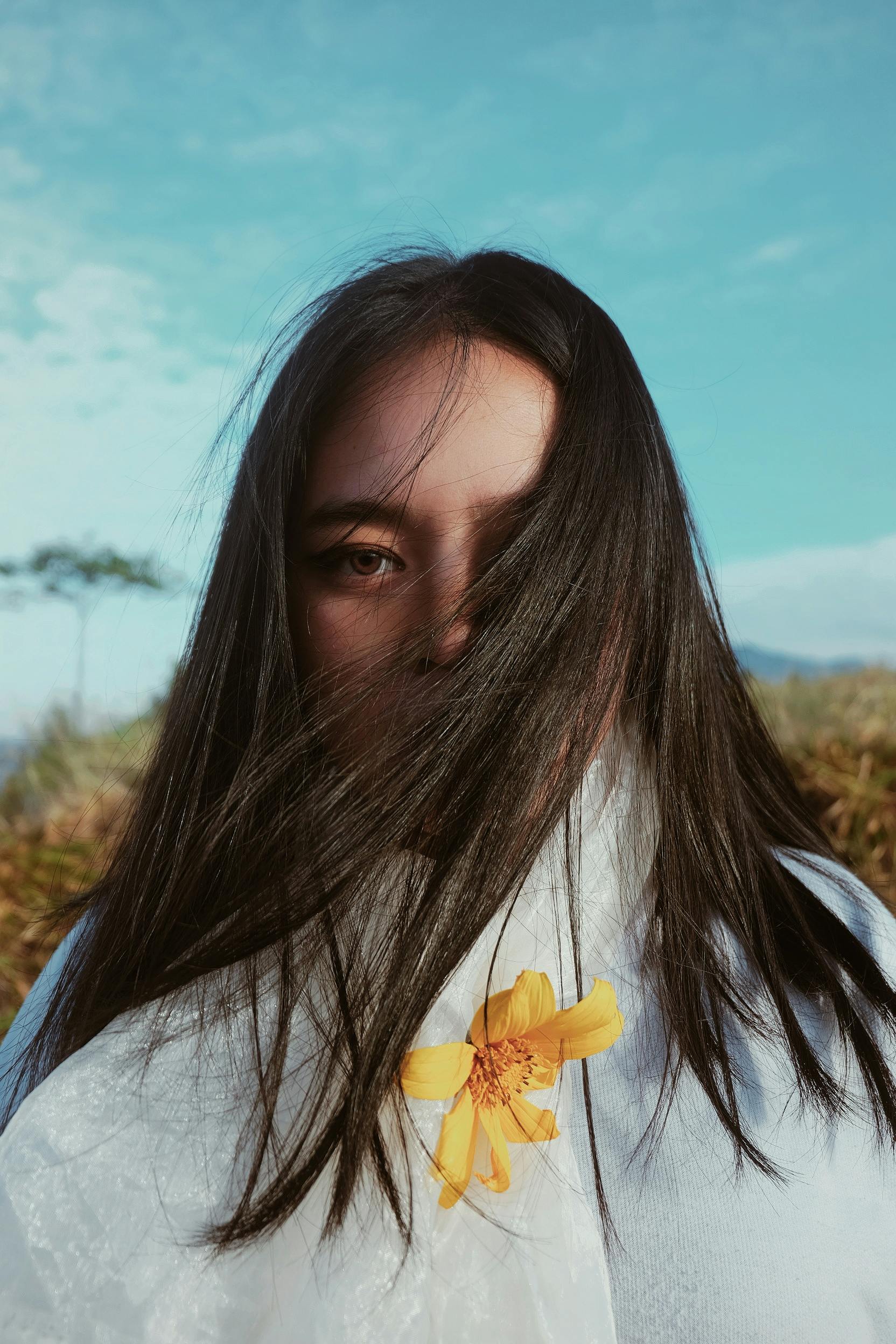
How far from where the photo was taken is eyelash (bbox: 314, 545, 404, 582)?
1.20 meters

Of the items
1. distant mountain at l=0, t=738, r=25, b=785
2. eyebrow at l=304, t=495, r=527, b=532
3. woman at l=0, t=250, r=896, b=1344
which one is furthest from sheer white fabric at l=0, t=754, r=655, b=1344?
distant mountain at l=0, t=738, r=25, b=785

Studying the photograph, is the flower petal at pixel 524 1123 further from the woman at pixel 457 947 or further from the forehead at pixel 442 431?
the forehead at pixel 442 431

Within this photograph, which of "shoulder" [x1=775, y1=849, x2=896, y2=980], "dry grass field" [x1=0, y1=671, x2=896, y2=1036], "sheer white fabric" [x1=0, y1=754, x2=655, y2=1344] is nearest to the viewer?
"sheer white fabric" [x1=0, y1=754, x2=655, y2=1344]

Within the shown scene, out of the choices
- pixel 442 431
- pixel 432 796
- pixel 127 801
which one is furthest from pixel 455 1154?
pixel 127 801

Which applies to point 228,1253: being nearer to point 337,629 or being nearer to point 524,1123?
point 524,1123

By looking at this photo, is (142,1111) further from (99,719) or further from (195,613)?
(99,719)

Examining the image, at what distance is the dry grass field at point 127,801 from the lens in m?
2.56

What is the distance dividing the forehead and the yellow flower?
1.95 ft

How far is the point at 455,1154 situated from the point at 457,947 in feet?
0.70

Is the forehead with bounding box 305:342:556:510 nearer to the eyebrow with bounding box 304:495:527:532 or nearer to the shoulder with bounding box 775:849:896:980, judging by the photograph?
the eyebrow with bounding box 304:495:527:532

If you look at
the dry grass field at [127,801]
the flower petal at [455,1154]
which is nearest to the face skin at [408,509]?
the flower petal at [455,1154]

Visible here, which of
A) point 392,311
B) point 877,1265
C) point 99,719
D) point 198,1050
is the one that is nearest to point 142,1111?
point 198,1050

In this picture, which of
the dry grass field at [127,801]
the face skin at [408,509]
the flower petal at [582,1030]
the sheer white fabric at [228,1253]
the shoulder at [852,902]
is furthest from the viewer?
the dry grass field at [127,801]

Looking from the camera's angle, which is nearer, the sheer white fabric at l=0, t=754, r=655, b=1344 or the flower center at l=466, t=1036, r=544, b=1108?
the sheer white fabric at l=0, t=754, r=655, b=1344
